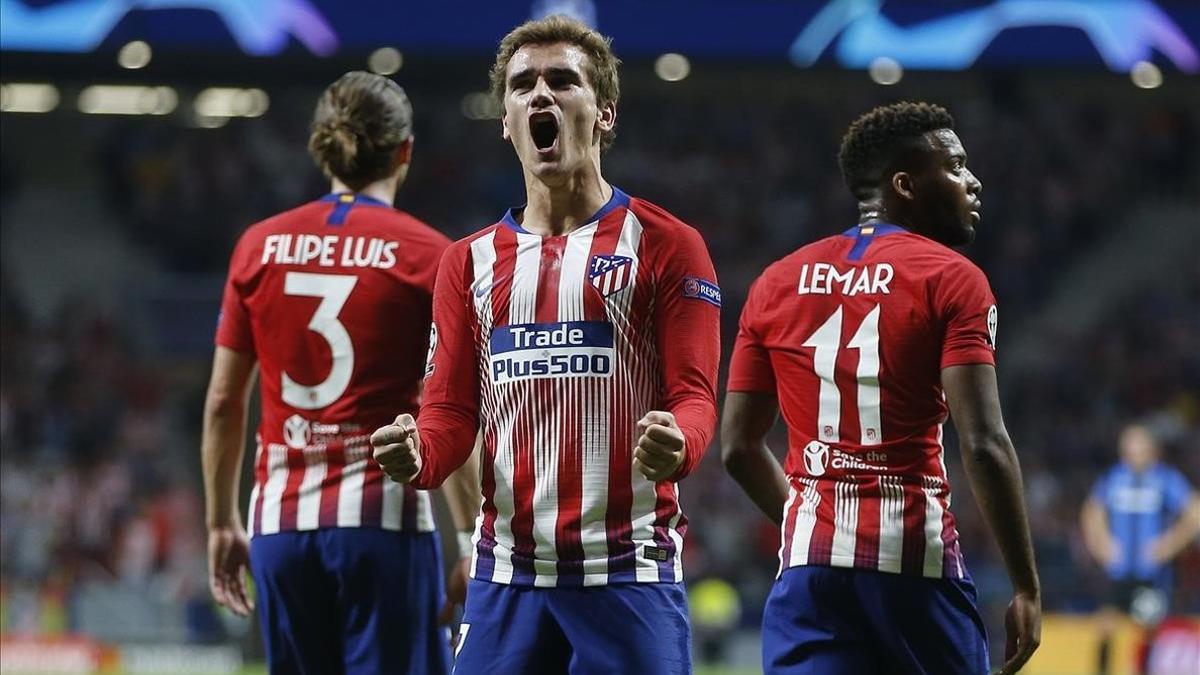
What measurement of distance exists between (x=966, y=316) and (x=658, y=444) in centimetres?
127

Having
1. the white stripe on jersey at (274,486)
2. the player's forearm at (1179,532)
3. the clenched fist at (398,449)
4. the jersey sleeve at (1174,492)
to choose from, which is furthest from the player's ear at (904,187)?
the jersey sleeve at (1174,492)

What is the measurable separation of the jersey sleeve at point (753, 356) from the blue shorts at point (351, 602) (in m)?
1.05

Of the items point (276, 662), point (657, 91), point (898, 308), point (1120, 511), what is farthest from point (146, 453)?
point (898, 308)

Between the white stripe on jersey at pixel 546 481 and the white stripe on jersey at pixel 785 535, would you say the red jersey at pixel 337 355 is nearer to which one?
the white stripe on jersey at pixel 785 535

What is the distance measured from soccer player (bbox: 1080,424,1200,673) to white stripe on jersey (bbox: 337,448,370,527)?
336 inches

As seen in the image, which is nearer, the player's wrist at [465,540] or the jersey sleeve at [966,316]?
the jersey sleeve at [966,316]

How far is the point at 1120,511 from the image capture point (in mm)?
12172

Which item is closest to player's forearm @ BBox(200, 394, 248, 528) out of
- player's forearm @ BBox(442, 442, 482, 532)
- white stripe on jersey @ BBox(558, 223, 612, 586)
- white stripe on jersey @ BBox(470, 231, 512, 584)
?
player's forearm @ BBox(442, 442, 482, 532)

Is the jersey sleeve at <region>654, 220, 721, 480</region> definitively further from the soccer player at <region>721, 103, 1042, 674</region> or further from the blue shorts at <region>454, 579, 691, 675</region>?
the soccer player at <region>721, 103, 1042, 674</region>

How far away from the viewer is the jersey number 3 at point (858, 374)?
398 centimetres

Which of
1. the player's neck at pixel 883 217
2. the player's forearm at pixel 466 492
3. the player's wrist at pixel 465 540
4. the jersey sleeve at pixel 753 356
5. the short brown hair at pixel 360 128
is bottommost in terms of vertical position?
the player's wrist at pixel 465 540

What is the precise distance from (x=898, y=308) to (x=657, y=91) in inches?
623

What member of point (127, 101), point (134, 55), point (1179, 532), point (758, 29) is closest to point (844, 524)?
point (1179, 532)

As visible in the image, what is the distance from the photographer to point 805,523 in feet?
13.3
